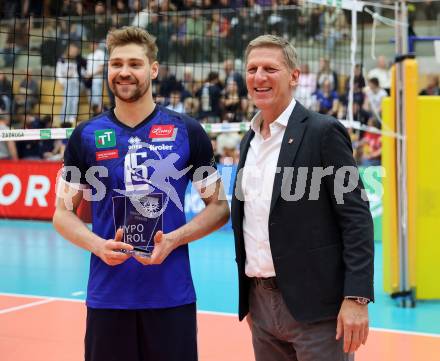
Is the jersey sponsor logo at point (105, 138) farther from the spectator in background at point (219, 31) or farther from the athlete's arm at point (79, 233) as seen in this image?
the spectator in background at point (219, 31)

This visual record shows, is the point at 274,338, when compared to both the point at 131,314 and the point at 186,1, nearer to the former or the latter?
the point at 131,314

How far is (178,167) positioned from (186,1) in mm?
12369

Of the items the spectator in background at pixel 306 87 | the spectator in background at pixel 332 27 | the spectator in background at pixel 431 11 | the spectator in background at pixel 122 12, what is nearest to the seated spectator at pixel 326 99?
the spectator in background at pixel 306 87

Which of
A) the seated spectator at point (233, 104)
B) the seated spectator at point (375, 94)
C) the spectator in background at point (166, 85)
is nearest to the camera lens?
the seated spectator at point (233, 104)

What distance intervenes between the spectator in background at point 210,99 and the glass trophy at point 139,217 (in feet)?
29.7

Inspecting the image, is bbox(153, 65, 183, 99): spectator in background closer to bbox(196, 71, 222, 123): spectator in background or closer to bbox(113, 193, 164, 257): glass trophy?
bbox(196, 71, 222, 123): spectator in background

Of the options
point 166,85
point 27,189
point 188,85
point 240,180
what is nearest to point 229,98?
point 166,85

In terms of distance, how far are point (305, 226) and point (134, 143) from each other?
830 millimetres

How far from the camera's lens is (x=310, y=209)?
314 centimetres

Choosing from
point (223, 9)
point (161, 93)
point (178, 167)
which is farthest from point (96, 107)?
point (178, 167)

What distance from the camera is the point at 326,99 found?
1381 centimetres

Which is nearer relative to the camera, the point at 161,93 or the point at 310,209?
the point at 310,209

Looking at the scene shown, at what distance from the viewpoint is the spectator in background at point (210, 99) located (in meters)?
12.7

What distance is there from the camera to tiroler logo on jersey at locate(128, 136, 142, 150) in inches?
132
